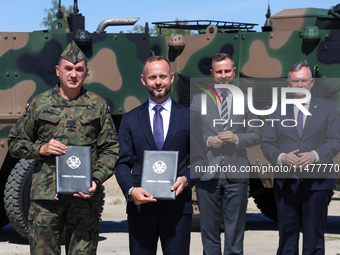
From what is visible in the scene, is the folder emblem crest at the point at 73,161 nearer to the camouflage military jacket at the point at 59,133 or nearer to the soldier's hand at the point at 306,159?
the camouflage military jacket at the point at 59,133

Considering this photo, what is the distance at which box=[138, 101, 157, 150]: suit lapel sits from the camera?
3309 millimetres

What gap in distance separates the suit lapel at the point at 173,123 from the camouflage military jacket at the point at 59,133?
404 mm

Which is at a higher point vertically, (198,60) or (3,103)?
(198,60)

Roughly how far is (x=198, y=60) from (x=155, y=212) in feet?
12.0

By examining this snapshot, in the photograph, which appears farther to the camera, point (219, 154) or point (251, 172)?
point (251, 172)

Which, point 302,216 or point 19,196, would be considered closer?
point 302,216

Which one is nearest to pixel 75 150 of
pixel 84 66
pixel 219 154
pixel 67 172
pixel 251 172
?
pixel 67 172

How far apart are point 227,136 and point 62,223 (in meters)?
1.40

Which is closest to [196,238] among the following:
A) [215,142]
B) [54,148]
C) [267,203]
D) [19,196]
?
[267,203]

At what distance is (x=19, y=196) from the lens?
18.9 ft

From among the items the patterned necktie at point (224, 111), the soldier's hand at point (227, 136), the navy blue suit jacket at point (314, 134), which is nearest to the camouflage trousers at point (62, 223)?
the soldier's hand at point (227, 136)

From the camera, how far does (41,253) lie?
340 centimetres

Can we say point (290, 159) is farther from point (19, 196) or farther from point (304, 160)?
point (19, 196)

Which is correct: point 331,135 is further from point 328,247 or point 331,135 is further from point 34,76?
point 34,76
